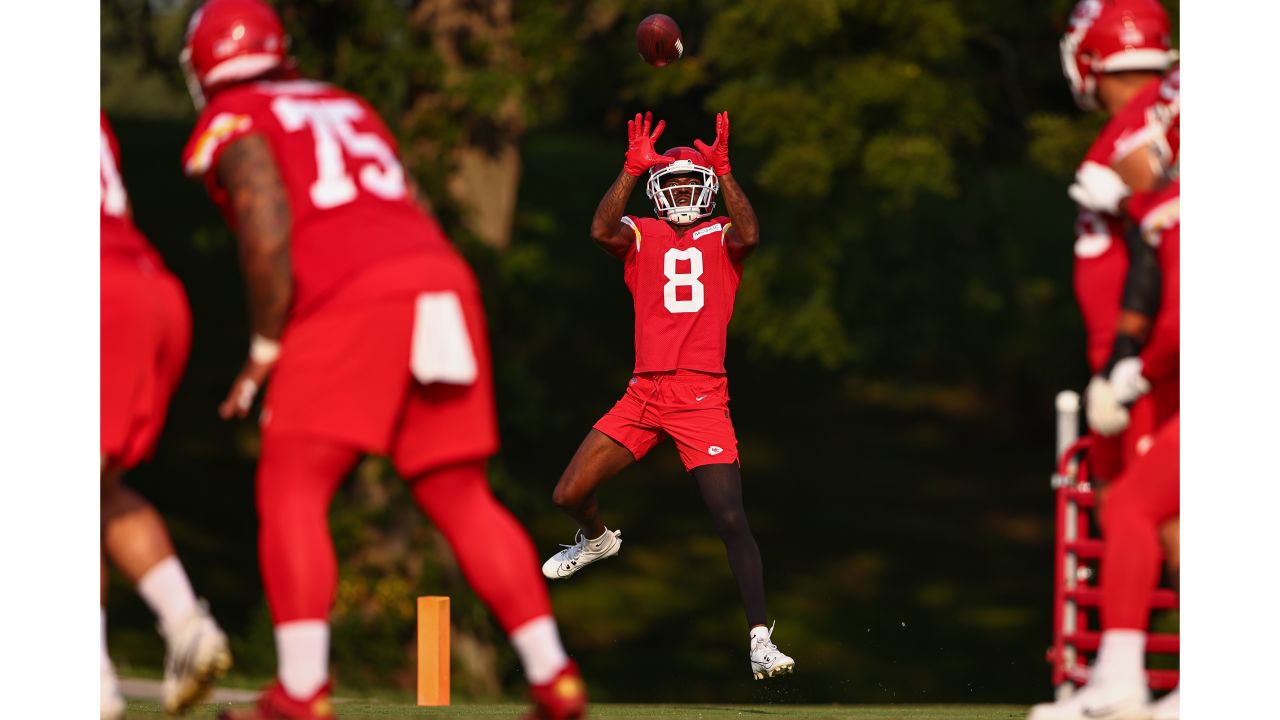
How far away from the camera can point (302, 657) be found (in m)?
4.95

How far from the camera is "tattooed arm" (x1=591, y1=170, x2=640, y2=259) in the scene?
781 cm

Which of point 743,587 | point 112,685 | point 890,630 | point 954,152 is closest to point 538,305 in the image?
point 954,152

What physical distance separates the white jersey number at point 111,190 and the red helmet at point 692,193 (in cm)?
281

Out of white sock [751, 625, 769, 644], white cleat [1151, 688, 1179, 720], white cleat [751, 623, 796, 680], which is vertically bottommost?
white cleat [751, 623, 796, 680]

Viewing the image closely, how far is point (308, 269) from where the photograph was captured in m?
5.05

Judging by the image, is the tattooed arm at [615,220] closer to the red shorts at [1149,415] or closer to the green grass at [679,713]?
the green grass at [679,713]

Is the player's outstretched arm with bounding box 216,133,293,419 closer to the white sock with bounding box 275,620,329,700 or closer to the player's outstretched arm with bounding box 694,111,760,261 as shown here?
the white sock with bounding box 275,620,329,700

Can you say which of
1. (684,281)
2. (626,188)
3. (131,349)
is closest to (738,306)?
(684,281)

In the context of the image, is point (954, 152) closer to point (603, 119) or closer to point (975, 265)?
point (975, 265)

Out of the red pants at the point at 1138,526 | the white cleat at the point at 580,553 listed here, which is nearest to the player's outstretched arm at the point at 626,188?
the white cleat at the point at 580,553

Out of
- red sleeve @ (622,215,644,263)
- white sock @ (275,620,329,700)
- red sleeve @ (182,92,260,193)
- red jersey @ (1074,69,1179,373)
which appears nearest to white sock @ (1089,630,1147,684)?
red jersey @ (1074,69,1179,373)

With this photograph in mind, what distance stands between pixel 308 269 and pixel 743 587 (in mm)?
3150

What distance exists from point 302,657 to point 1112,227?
287cm

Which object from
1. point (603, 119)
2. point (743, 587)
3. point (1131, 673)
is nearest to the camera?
point (1131, 673)
